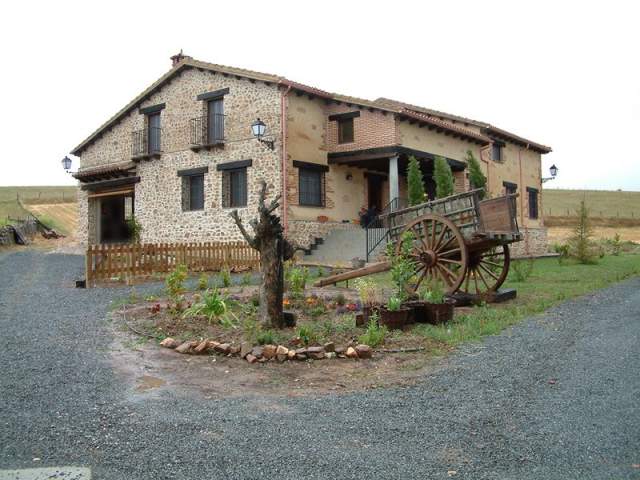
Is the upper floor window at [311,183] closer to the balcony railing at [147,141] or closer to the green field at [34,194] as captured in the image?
the balcony railing at [147,141]

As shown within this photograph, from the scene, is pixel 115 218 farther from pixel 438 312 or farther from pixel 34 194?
pixel 34 194

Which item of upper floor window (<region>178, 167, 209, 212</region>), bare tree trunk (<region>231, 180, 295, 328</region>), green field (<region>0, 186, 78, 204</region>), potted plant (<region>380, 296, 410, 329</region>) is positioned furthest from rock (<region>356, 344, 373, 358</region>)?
green field (<region>0, 186, 78, 204</region>)

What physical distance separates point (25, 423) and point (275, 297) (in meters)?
3.51

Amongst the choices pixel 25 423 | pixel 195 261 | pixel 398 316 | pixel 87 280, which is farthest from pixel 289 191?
pixel 25 423

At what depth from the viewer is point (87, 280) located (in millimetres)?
12484

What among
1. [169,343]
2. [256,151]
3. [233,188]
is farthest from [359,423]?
[233,188]

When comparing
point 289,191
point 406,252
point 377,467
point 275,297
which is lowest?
point 377,467

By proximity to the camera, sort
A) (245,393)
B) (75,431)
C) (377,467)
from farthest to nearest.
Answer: (245,393) → (75,431) → (377,467)

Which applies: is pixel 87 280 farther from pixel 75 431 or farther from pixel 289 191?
pixel 75 431

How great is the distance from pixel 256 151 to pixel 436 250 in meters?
11.5

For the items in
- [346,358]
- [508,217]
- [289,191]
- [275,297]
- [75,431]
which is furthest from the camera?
[289,191]

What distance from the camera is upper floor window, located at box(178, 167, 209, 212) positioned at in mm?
21484

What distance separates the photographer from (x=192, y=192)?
21.9m

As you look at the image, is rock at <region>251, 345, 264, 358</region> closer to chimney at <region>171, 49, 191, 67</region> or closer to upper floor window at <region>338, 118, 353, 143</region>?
upper floor window at <region>338, 118, 353, 143</region>
